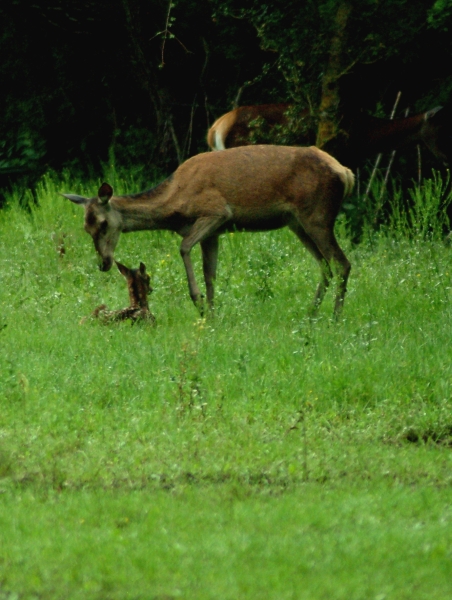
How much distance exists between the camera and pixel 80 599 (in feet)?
13.8

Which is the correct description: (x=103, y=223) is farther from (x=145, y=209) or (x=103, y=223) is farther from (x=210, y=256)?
(x=210, y=256)

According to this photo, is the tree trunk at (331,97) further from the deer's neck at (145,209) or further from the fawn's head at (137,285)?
the fawn's head at (137,285)

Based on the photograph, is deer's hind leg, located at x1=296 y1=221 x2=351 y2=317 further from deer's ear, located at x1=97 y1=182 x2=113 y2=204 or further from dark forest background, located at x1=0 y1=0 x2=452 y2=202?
dark forest background, located at x1=0 y1=0 x2=452 y2=202

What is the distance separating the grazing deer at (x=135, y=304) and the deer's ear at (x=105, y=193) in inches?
37.9

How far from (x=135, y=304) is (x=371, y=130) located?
6421 millimetres

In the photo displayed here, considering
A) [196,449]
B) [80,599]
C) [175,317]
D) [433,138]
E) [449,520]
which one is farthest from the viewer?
[433,138]

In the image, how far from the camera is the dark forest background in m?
14.6

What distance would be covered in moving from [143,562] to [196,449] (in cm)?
162

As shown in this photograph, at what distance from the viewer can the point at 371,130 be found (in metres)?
15.4

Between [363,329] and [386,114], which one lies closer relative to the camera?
[363,329]

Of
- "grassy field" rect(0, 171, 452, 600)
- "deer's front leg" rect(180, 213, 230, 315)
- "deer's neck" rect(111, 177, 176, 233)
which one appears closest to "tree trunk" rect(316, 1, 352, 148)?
"grassy field" rect(0, 171, 452, 600)

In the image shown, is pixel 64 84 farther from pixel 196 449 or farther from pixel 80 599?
pixel 80 599

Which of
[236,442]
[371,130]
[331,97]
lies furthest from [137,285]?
[371,130]

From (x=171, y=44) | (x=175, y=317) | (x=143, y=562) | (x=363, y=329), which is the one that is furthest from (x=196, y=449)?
(x=171, y=44)
